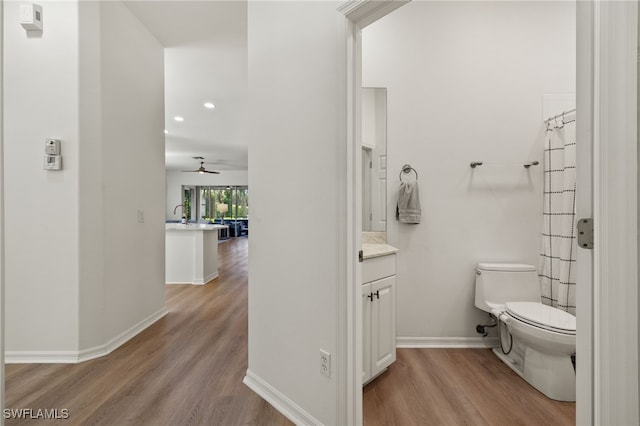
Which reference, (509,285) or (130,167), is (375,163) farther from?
(130,167)

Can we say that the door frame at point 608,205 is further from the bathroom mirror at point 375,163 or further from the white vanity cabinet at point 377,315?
the bathroom mirror at point 375,163

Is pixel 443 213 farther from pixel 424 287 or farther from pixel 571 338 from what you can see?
pixel 571 338

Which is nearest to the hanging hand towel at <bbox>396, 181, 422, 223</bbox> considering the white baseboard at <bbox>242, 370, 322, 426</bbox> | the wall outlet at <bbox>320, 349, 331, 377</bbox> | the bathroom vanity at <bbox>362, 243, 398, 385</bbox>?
the bathroom vanity at <bbox>362, 243, 398, 385</bbox>

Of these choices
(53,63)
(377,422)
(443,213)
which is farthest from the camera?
(443,213)

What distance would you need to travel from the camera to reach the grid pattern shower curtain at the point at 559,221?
6.91 ft

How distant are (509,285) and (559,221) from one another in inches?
23.8

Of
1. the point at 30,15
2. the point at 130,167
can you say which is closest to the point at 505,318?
the point at 130,167

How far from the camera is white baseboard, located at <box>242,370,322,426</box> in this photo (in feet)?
4.90

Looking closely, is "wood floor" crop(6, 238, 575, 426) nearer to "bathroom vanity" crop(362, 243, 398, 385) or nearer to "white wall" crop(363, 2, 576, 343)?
"bathroom vanity" crop(362, 243, 398, 385)

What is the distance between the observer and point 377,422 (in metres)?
1.54

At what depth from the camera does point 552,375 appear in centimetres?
175

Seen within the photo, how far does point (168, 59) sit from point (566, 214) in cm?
421

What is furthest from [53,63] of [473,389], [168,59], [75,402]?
[473,389]

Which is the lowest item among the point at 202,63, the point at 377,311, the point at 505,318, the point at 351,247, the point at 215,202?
the point at 505,318
